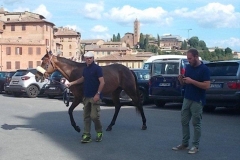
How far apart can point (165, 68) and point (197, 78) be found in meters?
8.93

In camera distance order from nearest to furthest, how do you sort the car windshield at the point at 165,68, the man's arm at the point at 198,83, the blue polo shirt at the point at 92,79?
the man's arm at the point at 198,83 < the blue polo shirt at the point at 92,79 < the car windshield at the point at 165,68

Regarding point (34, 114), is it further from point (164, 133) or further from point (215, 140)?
point (215, 140)

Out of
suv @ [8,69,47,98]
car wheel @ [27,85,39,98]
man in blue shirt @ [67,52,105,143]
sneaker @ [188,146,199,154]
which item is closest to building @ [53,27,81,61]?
suv @ [8,69,47,98]

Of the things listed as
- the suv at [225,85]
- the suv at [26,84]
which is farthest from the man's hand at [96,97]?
the suv at [26,84]

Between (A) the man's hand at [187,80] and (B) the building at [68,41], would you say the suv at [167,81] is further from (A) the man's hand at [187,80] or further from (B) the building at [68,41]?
(B) the building at [68,41]

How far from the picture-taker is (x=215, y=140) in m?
9.28

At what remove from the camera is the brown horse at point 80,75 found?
9.98 meters

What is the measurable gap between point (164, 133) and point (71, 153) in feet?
9.83

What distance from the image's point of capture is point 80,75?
1002 cm

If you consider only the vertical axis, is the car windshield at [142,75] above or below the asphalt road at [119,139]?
above

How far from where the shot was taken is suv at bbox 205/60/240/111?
13266 mm

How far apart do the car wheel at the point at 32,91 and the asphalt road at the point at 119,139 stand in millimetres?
10252

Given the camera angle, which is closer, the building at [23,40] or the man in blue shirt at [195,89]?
the man in blue shirt at [195,89]

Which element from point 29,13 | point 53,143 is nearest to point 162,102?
point 53,143
